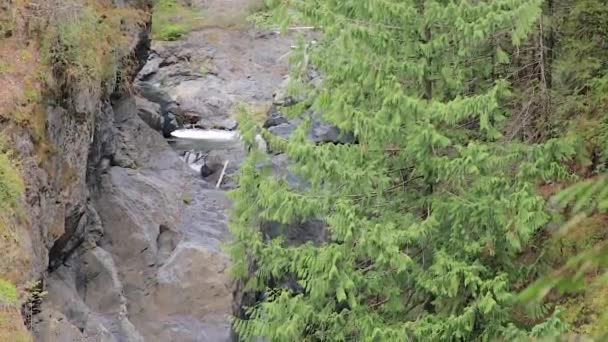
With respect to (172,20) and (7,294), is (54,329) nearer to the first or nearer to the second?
(7,294)

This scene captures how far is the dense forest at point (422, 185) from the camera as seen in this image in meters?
8.48

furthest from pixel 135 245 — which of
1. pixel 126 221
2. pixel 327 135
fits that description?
pixel 327 135

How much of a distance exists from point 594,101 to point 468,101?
2.82 m

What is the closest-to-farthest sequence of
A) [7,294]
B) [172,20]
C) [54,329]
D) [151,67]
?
[7,294], [54,329], [151,67], [172,20]

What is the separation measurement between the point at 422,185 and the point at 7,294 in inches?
199

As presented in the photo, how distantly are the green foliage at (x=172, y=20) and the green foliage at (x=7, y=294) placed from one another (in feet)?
95.7

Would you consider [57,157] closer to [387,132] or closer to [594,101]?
[387,132]

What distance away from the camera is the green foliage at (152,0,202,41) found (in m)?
37.0

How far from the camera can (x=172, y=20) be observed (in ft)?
128

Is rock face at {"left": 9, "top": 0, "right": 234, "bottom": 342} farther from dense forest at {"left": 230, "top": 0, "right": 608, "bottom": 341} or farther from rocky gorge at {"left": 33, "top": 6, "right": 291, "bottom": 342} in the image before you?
dense forest at {"left": 230, "top": 0, "right": 608, "bottom": 341}

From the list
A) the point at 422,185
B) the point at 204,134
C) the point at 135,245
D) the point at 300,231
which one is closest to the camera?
the point at 422,185

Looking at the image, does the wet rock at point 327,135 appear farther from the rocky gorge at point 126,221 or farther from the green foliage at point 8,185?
the green foliage at point 8,185

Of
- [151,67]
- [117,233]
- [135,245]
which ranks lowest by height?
[151,67]

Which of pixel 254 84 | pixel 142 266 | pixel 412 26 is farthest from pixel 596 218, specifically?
pixel 254 84
